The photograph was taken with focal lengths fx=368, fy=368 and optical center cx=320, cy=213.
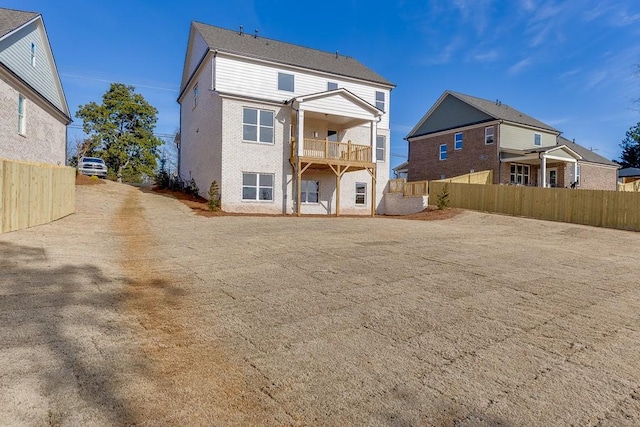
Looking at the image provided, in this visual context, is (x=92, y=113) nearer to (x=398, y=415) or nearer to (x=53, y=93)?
(x=53, y=93)

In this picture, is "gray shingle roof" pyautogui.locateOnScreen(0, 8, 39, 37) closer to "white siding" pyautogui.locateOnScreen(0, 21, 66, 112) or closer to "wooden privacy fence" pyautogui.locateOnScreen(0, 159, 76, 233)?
"white siding" pyautogui.locateOnScreen(0, 21, 66, 112)

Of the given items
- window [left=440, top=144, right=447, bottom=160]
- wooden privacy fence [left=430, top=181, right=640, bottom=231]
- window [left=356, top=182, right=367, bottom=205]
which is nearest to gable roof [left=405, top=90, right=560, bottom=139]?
window [left=440, top=144, right=447, bottom=160]

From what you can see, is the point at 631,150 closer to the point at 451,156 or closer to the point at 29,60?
the point at 451,156

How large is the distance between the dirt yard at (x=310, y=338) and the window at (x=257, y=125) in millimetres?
11407

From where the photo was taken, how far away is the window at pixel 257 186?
18.6 meters

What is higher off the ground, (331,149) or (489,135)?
(489,135)

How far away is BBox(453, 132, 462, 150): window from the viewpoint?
3113 cm

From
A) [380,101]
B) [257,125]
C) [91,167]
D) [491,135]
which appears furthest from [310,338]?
[91,167]

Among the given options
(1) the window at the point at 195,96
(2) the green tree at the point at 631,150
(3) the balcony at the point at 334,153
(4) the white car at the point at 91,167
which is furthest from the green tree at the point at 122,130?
(2) the green tree at the point at 631,150

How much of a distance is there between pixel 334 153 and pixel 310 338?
1728 cm

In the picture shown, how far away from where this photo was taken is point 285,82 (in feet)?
67.2

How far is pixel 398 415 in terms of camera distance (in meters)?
2.75

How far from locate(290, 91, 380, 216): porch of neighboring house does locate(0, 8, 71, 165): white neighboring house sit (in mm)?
11989

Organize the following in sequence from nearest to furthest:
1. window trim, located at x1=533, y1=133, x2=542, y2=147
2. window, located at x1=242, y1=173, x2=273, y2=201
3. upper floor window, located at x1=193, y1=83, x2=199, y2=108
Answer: window, located at x1=242, y1=173, x2=273, y2=201 → upper floor window, located at x1=193, y1=83, x2=199, y2=108 → window trim, located at x1=533, y1=133, x2=542, y2=147
